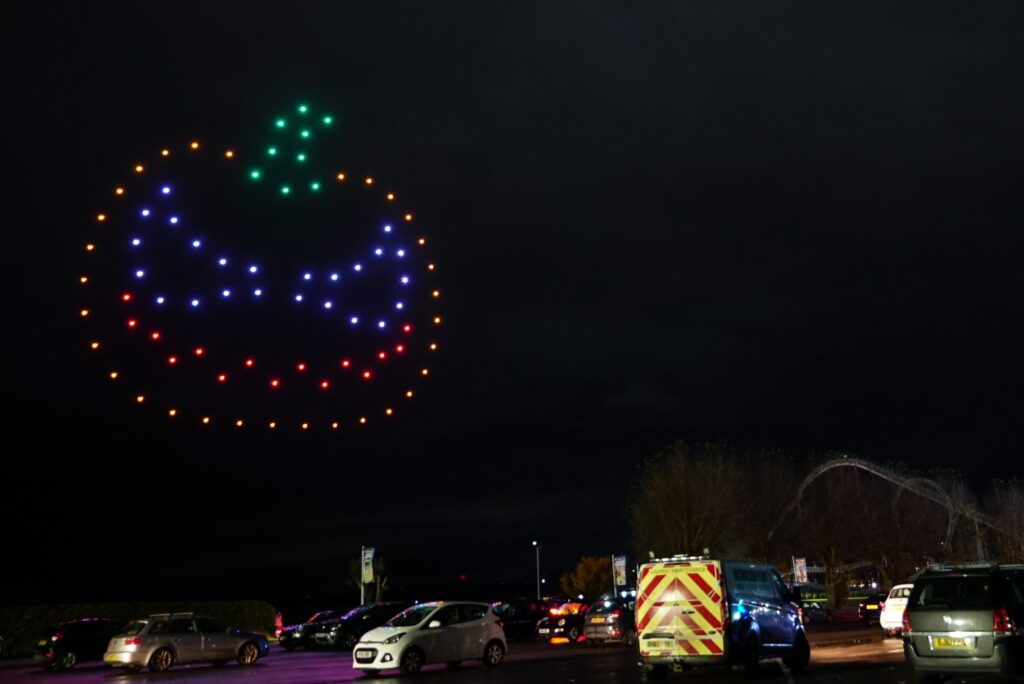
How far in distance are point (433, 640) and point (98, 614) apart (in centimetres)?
2656

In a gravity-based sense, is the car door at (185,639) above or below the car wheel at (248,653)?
above

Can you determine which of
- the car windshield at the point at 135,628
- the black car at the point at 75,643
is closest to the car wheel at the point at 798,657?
the car windshield at the point at 135,628

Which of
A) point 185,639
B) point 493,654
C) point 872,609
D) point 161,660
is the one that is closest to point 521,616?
point 872,609

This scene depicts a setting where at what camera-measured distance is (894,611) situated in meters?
30.7

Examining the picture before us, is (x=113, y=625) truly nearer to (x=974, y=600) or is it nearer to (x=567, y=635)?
(x=567, y=635)

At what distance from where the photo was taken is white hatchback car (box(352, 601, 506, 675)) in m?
22.4

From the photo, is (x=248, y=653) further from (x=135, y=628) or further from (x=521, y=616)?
(x=521, y=616)

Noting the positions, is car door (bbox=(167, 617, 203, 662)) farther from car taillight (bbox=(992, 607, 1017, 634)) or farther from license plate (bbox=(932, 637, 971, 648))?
car taillight (bbox=(992, 607, 1017, 634))

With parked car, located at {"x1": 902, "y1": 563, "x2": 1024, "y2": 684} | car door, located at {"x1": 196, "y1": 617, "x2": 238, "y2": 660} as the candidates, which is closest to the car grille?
car door, located at {"x1": 196, "y1": 617, "x2": 238, "y2": 660}

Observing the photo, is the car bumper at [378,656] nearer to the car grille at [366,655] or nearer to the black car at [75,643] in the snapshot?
the car grille at [366,655]

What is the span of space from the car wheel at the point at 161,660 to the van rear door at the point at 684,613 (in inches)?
543

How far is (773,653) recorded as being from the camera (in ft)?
65.1

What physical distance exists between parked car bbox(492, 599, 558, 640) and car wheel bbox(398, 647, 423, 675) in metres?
17.1

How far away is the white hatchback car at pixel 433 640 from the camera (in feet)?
73.6
